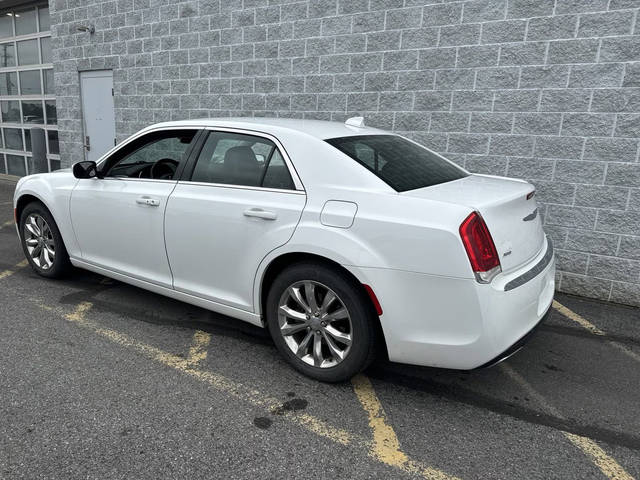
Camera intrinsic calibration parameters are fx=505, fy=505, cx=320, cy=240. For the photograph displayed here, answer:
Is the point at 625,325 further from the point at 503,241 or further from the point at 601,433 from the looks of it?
the point at 503,241

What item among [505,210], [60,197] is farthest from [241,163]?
[60,197]

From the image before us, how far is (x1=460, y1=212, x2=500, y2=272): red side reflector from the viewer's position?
2543 millimetres

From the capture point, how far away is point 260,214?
10.4ft

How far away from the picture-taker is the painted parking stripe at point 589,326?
12.3 ft

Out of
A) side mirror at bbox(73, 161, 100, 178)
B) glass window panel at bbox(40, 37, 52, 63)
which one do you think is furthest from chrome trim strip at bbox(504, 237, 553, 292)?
glass window panel at bbox(40, 37, 52, 63)

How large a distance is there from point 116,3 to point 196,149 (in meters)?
6.14

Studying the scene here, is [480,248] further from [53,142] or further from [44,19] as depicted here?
[44,19]

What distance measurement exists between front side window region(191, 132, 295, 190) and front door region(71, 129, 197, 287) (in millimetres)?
228

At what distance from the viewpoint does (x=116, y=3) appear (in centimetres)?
830

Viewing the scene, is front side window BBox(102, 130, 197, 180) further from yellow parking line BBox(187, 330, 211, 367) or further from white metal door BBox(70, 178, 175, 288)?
yellow parking line BBox(187, 330, 211, 367)

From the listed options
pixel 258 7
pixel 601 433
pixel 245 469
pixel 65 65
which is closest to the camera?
pixel 245 469

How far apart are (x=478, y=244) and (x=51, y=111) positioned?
10.8 m

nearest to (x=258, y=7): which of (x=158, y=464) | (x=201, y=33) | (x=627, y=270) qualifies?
(x=201, y=33)

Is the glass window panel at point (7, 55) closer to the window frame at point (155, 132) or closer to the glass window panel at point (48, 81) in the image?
the glass window panel at point (48, 81)
